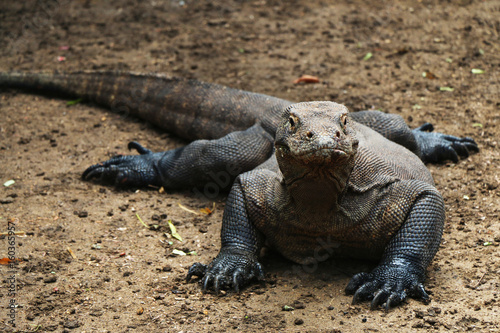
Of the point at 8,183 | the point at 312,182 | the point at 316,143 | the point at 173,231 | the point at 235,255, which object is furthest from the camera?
the point at 8,183

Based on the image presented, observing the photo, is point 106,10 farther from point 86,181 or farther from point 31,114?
point 86,181

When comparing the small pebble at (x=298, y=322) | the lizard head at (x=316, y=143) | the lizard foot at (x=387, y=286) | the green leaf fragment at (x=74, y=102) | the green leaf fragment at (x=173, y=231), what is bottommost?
the green leaf fragment at (x=173, y=231)

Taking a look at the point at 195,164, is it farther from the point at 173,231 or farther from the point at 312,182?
the point at 312,182

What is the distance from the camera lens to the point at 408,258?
4.29 meters

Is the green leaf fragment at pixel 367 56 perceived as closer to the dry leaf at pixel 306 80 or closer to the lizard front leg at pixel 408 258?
the dry leaf at pixel 306 80

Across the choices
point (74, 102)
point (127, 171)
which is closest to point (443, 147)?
point (127, 171)

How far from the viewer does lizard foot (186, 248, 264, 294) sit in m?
4.40

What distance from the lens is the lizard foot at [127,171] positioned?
20.4ft

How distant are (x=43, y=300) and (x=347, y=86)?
5.12 metres

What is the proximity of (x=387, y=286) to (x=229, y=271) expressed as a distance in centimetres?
116

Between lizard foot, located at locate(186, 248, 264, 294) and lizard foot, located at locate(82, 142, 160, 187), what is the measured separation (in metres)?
1.86

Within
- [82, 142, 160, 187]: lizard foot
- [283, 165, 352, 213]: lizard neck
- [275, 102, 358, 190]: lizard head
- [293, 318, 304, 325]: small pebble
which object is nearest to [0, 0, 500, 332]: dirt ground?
[293, 318, 304, 325]: small pebble

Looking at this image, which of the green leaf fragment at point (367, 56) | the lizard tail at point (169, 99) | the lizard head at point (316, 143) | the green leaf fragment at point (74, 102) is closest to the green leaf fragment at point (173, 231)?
the lizard tail at point (169, 99)

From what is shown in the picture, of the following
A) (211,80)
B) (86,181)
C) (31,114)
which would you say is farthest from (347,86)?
(31,114)
